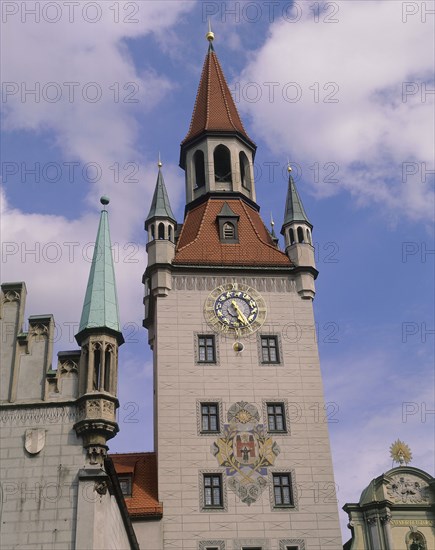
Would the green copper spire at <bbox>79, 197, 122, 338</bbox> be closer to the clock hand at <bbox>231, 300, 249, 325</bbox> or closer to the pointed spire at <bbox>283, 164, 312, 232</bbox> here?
the clock hand at <bbox>231, 300, 249, 325</bbox>

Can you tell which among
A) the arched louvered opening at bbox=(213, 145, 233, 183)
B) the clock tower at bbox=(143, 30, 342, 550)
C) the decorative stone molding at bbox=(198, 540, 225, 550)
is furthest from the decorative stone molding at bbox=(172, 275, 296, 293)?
the decorative stone molding at bbox=(198, 540, 225, 550)

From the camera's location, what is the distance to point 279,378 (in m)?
35.0

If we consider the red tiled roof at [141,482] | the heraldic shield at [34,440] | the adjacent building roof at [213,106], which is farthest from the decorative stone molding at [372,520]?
the adjacent building roof at [213,106]

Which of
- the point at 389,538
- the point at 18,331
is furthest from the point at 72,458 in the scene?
the point at 389,538

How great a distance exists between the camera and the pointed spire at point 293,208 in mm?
40094

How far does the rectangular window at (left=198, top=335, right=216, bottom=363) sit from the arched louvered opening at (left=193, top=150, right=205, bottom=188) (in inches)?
449

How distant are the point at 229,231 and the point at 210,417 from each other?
1045cm

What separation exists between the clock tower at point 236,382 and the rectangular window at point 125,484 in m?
1.40

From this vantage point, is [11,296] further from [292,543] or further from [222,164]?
[222,164]

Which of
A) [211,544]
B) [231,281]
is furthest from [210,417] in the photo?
[231,281]

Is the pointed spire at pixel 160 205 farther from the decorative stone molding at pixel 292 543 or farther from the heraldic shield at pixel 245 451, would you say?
the decorative stone molding at pixel 292 543

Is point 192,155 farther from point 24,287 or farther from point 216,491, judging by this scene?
point 24,287

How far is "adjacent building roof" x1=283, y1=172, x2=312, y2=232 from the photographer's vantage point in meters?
40.1

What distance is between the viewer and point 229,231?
40281 mm
